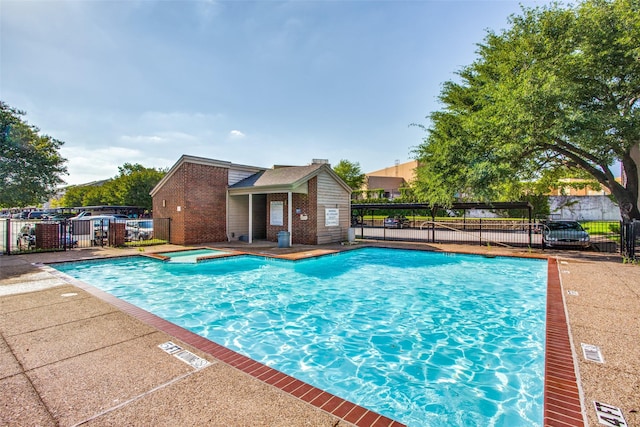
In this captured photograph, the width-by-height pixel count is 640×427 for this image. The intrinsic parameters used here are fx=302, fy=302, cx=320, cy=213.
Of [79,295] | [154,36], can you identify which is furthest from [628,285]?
[154,36]

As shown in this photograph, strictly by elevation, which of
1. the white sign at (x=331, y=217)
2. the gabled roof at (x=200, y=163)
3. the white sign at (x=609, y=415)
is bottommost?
the white sign at (x=609, y=415)

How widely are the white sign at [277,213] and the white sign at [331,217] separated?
2307 millimetres

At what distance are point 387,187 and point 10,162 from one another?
148 feet

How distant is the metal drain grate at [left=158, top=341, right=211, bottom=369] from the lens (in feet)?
10.7

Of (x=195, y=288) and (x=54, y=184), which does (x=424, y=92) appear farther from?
(x=54, y=184)

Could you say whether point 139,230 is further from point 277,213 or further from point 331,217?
point 331,217

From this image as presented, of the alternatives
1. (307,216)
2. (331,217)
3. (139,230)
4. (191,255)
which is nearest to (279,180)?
(307,216)

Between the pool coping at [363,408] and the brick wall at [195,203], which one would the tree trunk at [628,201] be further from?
the brick wall at [195,203]

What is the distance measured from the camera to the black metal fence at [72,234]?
12.6m

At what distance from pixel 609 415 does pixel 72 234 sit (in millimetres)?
17995

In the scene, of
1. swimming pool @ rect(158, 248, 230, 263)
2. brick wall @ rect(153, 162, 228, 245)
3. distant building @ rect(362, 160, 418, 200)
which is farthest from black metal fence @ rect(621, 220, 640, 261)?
distant building @ rect(362, 160, 418, 200)

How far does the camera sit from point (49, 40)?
975cm

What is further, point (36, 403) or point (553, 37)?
point (553, 37)

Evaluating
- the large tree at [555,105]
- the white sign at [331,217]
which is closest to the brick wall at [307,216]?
the white sign at [331,217]
